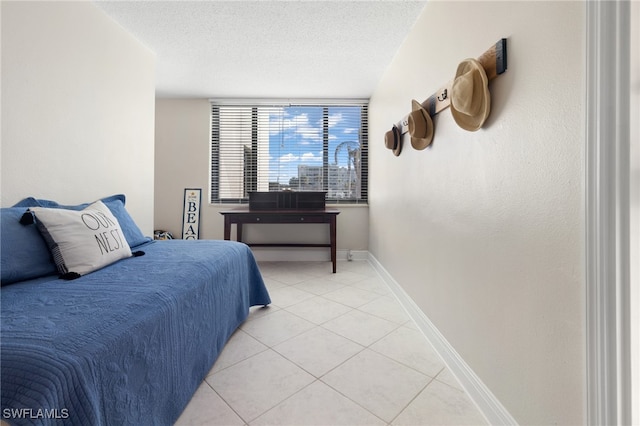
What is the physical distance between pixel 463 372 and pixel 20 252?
6.89 feet

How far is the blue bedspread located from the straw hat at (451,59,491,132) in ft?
4.80

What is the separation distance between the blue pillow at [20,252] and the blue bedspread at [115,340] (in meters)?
0.07

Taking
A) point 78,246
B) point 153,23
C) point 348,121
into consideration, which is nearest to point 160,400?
point 78,246

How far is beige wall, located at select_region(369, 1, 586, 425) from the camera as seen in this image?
2.47ft

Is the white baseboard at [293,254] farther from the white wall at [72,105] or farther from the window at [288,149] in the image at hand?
the white wall at [72,105]

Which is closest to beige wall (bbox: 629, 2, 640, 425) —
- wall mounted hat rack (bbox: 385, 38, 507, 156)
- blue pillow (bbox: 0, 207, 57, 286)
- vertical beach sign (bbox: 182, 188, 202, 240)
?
wall mounted hat rack (bbox: 385, 38, 507, 156)

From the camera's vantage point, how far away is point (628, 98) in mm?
628

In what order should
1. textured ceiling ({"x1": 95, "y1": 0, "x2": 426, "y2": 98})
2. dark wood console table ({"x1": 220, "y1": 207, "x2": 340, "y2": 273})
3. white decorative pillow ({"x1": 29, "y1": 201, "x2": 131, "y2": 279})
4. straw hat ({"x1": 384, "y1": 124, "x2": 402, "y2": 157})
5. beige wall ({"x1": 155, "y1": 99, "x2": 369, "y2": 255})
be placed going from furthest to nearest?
beige wall ({"x1": 155, "y1": 99, "x2": 369, "y2": 255})
dark wood console table ({"x1": 220, "y1": 207, "x2": 340, "y2": 273})
straw hat ({"x1": 384, "y1": 124, "x2": 402, "y2": 157})
textured ceiling ({"x1": 95, "y1": 0, "x2": 426, "y2": 98})
white decorative pillow ({"x1": 29, "y1": 201, "x2": 131, "y2": 279})

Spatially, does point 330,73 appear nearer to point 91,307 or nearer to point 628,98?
point 628,98

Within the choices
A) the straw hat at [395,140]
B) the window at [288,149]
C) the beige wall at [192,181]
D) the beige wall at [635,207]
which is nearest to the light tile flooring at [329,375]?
the beige wall at [635,207]

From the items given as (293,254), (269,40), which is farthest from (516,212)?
(293,254)

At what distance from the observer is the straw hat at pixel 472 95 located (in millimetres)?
1091

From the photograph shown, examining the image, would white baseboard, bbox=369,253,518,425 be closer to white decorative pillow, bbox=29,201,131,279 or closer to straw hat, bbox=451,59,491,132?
straw hat, bbox=451,59,491,132

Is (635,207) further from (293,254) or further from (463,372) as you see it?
(293,254)
